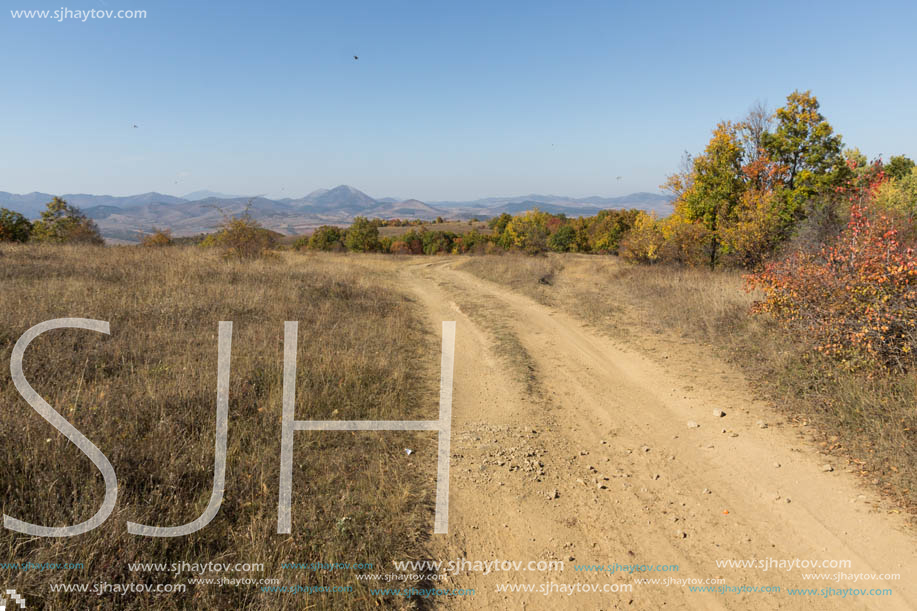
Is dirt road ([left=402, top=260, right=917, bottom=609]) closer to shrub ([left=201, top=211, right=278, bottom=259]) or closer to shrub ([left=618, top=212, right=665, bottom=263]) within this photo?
shrub ([left=201, top=211, right=278, bottom=259])

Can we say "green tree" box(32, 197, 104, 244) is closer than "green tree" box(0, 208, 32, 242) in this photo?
No

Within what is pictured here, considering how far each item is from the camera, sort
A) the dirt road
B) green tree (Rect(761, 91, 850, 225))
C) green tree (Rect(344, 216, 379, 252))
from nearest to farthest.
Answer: the dirt road < green tree (Rect(761, 91, 850, 225)) < green tree (Rect(344, 216, 379, 252))

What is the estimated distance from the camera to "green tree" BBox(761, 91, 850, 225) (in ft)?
63.8

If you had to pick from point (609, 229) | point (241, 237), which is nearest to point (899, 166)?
point (609, 229)

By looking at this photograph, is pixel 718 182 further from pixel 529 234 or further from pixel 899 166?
pixel 899 166

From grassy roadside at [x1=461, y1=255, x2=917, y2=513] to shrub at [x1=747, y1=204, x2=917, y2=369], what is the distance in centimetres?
40

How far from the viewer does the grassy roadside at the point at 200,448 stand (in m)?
3.09

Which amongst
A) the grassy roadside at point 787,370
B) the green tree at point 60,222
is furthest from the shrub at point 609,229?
the green tree at point 60,222

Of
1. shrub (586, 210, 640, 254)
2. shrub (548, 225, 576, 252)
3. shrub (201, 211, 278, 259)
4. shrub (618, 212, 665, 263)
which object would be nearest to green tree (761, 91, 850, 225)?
shrub (618, 212, 665, 263)

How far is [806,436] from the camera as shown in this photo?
543 centimetres

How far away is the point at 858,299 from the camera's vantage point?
6.75 m

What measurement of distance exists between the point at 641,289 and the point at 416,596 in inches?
571

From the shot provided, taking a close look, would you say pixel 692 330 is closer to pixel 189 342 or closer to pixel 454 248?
pixel 189 342

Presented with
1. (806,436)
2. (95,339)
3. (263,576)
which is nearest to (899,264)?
(806,436)
